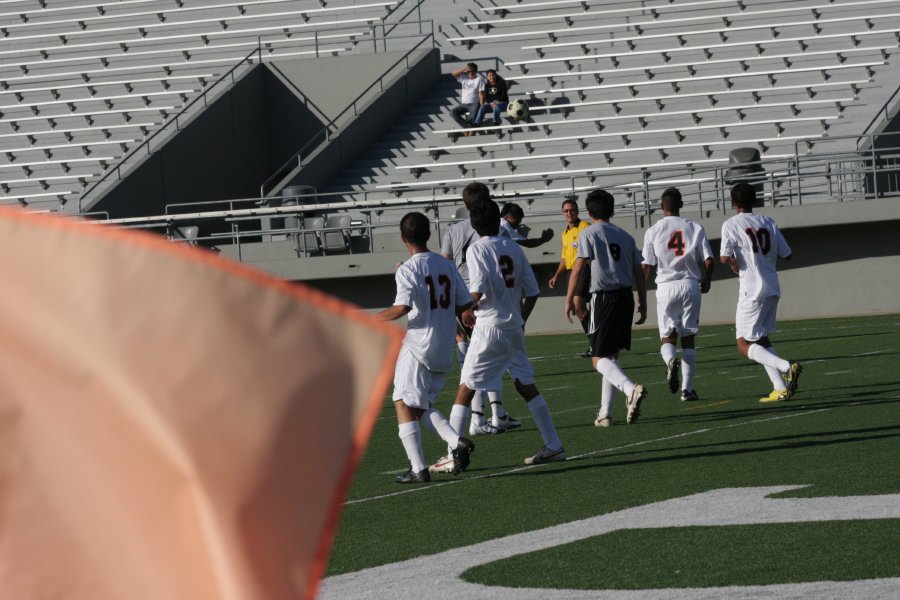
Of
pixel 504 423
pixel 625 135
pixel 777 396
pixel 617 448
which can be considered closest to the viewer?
pixel 617 448

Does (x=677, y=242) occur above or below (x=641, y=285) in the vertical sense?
above

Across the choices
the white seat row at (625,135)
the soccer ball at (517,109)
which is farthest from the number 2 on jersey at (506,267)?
the soccer ball at (517,109)

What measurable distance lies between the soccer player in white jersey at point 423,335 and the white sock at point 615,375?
2049 millimetres

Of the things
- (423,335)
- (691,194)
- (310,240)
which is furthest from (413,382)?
(310,240)

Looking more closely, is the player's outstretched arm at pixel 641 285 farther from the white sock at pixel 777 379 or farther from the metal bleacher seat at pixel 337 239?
the metal bleacher seat at pixel 337 239

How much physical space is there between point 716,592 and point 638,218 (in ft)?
62.7

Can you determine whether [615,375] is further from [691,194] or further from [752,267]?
[691,194]

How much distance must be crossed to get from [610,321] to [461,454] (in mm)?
2495

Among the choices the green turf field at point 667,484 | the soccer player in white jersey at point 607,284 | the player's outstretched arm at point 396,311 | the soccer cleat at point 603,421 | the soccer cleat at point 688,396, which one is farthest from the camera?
the soccer cleat at point 688,396

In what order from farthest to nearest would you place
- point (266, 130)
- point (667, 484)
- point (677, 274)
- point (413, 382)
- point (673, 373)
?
point (266, 130) < point (677, 274) < point (673, 373) < point (413, 382) < point (667, 484)

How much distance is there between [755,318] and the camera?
11.8m

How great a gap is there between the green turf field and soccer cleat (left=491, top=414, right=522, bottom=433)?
0.12 metres

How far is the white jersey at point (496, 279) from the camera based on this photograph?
8945 mm

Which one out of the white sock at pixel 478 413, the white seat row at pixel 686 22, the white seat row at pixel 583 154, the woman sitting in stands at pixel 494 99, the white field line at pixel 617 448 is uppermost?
the white seat row at pixel 686 22
